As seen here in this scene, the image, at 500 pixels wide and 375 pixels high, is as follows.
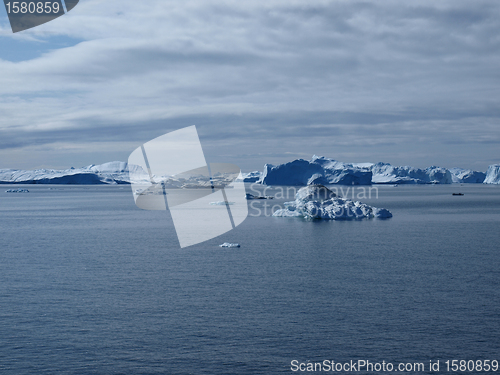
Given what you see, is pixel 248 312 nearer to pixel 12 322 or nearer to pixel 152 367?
pixel 152 367

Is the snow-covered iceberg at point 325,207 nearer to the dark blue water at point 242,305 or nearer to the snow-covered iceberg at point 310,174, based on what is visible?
the dark blue water at point 242,305

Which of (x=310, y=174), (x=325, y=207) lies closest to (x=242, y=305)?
(x=325, y=207)

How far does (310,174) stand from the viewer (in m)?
140

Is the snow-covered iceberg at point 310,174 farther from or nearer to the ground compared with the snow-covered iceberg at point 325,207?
nearer to the ground

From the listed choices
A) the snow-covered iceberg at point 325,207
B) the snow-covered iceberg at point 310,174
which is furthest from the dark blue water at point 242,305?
the snow-covered iceberg at point 310,174

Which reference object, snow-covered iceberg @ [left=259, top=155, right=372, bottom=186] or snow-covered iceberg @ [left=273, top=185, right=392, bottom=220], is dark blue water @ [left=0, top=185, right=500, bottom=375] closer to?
snow-covered iceberg @ [left=273, top=185, right=392, bottom=220]

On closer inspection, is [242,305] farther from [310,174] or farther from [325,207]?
[310,174]

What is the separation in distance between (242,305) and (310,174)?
4931 inches

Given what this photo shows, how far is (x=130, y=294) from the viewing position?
18641mm

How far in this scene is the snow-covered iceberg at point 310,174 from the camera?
140 metres

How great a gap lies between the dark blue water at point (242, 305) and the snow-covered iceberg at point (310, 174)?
107 m

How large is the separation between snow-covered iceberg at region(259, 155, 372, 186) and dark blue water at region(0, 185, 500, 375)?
10701 cm

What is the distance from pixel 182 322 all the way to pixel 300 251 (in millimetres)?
14997

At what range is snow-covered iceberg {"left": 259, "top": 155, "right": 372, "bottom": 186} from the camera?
140 m
